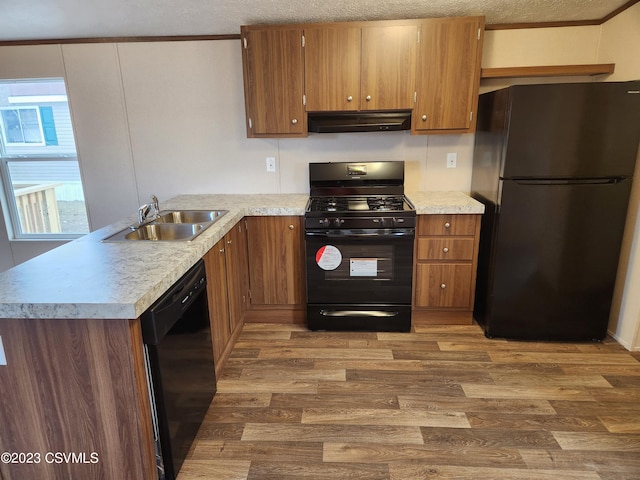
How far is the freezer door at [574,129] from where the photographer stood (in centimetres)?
223

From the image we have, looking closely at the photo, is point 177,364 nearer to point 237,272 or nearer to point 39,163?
point 237,272

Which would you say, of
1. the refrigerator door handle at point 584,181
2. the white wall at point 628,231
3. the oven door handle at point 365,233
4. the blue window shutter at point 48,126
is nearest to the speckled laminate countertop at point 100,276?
the oven door handle at point 365,233

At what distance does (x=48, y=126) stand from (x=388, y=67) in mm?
2814

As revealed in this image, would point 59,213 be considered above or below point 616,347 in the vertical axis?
above

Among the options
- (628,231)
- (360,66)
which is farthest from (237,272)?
(628,231)

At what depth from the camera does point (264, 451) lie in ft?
5.76

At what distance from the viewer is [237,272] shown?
267cm

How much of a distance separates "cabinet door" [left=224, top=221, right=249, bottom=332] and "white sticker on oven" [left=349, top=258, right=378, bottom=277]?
0.77 m

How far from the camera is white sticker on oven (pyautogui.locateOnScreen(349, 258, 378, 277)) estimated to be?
105 inches

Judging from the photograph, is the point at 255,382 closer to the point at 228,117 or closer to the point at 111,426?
the point at 111,426

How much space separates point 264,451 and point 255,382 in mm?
519

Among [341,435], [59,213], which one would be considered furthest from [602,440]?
[59,213]

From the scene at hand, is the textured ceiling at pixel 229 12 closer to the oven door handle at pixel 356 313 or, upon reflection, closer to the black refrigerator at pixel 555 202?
the black refrigerator at pixel 555 202

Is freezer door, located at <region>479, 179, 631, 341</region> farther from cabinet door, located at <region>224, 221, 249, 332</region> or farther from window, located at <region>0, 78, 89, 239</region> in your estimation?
window, located at <region>0, 78, 89, 239</region>
